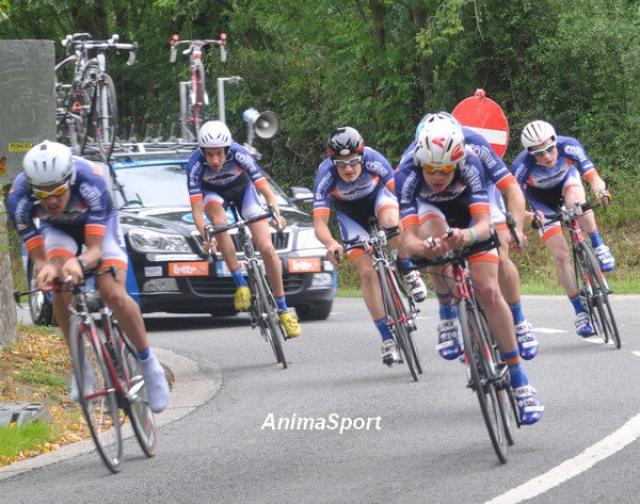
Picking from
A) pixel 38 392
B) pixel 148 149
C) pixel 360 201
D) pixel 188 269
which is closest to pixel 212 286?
pixel 188 269

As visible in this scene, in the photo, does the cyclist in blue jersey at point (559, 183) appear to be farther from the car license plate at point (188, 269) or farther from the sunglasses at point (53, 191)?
the sunglasses at point (53, 191)

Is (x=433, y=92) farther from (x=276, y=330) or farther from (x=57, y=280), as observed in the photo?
(x=57, y=280)

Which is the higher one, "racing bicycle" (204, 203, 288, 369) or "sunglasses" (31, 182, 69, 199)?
"sunglasses" (31, 182, 69, 199)

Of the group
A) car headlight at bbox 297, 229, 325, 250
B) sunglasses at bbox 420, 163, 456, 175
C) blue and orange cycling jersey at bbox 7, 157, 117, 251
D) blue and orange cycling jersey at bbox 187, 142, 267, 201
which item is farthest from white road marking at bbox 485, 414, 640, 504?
car headlight at bbox 297, 229, 325, 250

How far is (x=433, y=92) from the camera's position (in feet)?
103

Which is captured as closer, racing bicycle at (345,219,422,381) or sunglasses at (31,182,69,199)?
sunglasses at (31,182,69,199)

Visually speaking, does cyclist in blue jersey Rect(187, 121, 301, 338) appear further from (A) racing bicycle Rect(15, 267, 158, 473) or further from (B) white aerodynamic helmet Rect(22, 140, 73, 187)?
(B) white aerodynamic helmet Rect(22, 140, 73, 187)

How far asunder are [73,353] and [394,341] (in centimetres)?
399

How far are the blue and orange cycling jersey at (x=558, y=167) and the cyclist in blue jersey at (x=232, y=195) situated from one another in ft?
7.28

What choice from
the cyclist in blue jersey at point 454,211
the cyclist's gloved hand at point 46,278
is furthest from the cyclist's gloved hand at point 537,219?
the cyclist's gloved hand at point 46,278

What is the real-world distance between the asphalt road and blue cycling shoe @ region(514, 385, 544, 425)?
150mm

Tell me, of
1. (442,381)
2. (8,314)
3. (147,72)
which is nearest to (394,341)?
(442,381)

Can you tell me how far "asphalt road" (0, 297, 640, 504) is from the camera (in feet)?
25.0

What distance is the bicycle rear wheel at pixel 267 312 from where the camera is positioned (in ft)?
44.3
